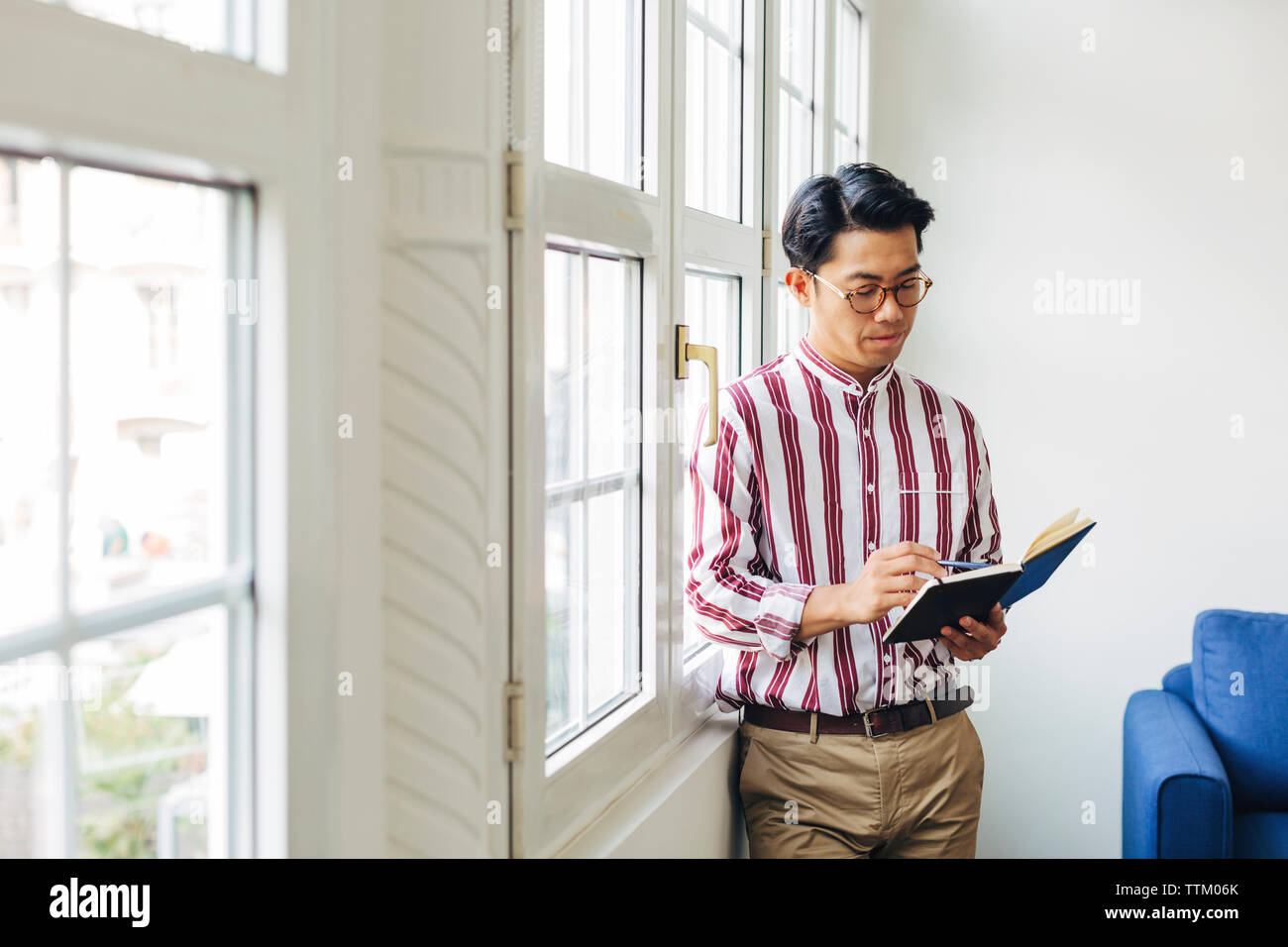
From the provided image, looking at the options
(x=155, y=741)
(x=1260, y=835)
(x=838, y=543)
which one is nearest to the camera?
(x=155, y=741)

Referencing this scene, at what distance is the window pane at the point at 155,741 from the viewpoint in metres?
0.86

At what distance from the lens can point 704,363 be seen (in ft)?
5.90

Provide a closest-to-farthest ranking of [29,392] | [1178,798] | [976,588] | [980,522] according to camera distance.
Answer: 1. [29,392]
2. [976,588]
3. [980,522]
4. [1178,798]

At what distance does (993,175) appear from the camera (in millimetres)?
3223

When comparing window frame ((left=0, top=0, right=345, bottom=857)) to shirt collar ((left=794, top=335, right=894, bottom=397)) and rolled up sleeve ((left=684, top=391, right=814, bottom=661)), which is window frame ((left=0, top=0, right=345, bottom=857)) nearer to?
rolled up sleeve ((left=684, top=391, right=814, bottom=661))

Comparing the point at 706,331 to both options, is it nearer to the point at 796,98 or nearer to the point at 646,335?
the point at 646,335

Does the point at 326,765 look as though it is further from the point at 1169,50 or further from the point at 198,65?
the point at 1169,50

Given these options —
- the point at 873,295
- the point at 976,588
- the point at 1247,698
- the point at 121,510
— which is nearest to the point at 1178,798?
the point at 1247,698

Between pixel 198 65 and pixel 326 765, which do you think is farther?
pixel 326 765

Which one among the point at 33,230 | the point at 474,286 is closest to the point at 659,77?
the point at 474,286

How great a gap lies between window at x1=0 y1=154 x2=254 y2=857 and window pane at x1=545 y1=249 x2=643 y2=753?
51 cm

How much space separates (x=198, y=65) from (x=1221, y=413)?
2.86 meters

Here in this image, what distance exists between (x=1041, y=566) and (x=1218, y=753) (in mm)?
1196

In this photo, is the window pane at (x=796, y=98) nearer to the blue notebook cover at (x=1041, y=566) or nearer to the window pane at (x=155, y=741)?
the blue notebook cover at (x=1041, y=566)
